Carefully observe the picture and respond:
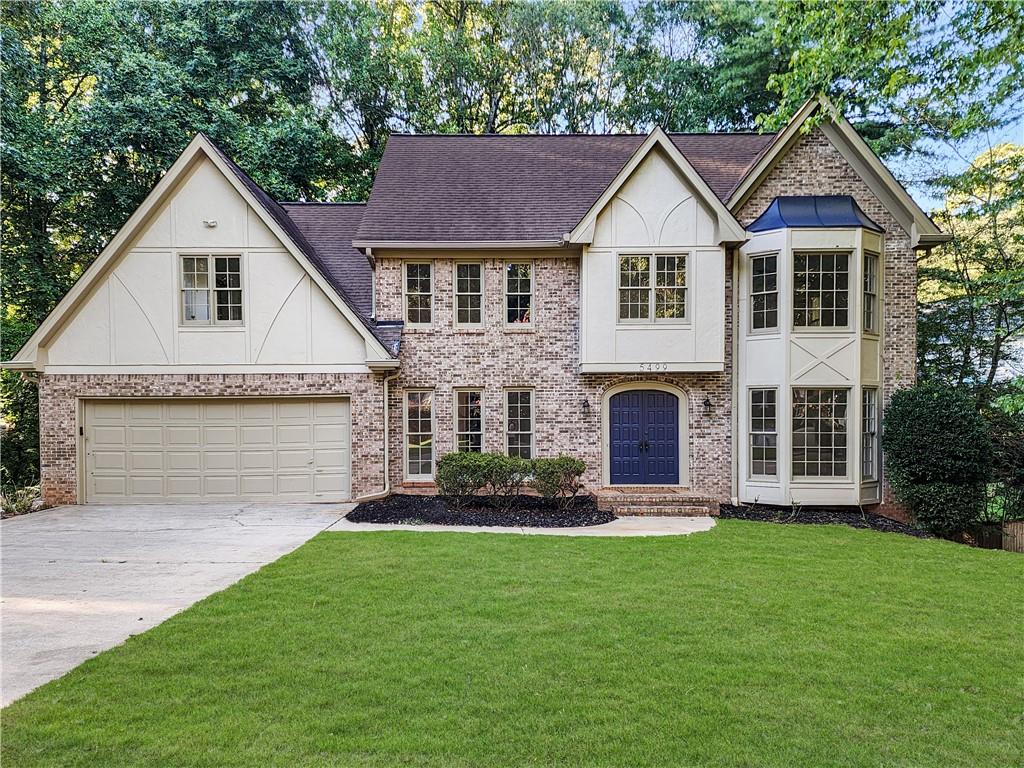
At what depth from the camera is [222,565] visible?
295 inches

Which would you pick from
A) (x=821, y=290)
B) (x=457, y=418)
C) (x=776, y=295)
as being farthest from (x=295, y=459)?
(x=821, y=290)

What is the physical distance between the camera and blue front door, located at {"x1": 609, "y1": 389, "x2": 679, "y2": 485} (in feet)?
42.0

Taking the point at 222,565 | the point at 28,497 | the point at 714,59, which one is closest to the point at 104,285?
the point at 28,497

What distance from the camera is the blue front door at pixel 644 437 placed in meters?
12.8

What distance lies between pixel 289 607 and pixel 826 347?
11292mm

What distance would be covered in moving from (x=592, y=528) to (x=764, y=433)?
16.4ft

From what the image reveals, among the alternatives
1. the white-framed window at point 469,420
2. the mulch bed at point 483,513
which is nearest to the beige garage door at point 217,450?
the mulch bed at point 483,513

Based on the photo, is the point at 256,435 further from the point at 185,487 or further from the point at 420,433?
the point at 420,433

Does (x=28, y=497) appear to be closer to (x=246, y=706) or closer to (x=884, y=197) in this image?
(x=246, y=706)

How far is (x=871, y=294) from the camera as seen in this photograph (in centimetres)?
1235

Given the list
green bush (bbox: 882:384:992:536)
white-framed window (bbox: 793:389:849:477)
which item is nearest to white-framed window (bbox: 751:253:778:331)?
white-framed window (bbox: 793:389:849:477)

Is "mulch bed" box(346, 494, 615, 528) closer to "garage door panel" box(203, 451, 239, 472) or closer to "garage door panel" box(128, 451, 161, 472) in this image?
"garage door panel" box(203, 451, 239, 472)

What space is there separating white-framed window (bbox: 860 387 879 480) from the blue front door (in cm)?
389

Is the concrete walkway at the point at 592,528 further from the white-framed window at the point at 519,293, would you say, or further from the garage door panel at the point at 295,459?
the white-framed window at the point at 519,293
